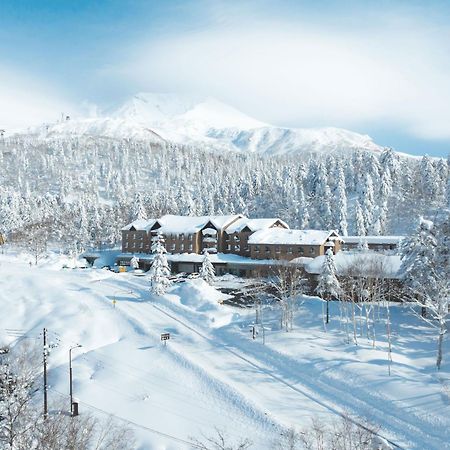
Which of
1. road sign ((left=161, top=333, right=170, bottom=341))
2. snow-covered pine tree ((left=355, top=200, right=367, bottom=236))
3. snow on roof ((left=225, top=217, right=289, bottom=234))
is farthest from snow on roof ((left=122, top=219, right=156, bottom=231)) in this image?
road sign ((left=161, top=333, right=170, bottom=341))

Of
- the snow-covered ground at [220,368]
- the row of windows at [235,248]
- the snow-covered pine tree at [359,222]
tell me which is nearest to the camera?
the snow-covered ground at [220,368]

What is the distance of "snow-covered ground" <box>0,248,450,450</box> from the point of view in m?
29.6

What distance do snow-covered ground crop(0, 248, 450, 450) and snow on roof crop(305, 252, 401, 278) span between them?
5.28 metres

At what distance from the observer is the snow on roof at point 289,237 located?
7412 centimetres

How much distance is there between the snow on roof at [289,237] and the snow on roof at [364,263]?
1288 cm

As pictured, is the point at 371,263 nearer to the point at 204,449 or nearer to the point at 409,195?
the point at 204,449

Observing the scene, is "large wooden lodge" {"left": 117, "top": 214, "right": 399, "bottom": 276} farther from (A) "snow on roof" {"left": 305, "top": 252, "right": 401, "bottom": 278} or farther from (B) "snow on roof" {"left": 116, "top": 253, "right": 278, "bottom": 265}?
(A) "snow on roof" {"left": 305, "top": 252, "right": 401, "bottom": 278}

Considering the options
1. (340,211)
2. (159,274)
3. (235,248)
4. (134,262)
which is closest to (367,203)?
(340,211)

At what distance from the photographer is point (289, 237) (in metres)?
76.5

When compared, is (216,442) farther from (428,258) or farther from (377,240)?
(377,240)

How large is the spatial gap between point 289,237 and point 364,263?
25759 mm

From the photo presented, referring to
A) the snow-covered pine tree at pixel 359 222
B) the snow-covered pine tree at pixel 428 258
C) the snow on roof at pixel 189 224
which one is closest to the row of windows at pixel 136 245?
the snow on roof at pixel 189 224

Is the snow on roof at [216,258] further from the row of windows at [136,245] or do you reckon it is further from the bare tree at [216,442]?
the bare tree at [216,442]

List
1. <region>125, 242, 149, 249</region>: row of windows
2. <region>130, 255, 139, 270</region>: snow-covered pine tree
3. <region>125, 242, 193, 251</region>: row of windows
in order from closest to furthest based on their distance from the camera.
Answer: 1. <region>130, 255, 139, 270</region>: snow-covered pine tree
2. <region>125, 242, 193, 251</region>: row of windows
3. <region>125, 242, 149, 249</region>: row of windows
